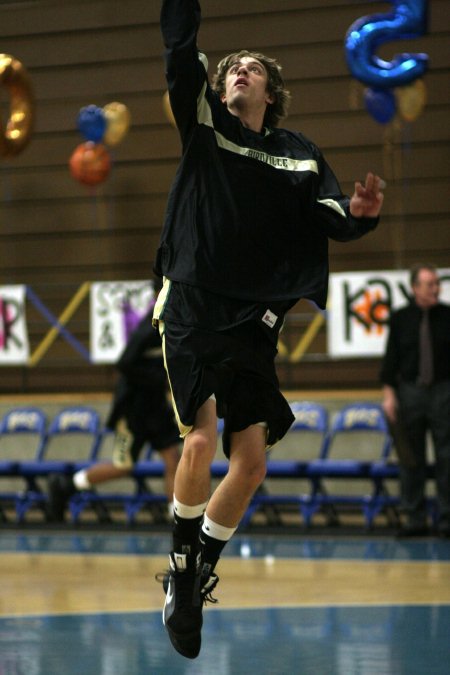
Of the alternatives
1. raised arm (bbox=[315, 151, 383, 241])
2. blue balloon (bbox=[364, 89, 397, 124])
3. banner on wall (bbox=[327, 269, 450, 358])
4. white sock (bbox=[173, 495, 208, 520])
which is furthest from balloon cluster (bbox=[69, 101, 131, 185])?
white sock (bbox=[173, 495, 208, 520])

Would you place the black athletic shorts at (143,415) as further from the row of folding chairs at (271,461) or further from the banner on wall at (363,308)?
the banner on wall at (363,308)

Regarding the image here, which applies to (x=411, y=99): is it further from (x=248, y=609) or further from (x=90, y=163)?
(x=248, y=609)

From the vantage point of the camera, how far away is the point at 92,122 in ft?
42.1

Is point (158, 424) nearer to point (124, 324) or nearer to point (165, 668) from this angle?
point (124, 324)

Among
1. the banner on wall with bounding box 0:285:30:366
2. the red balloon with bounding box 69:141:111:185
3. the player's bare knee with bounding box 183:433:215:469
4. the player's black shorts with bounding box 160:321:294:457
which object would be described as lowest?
the banner on wall with bounding box 0:285:30:366

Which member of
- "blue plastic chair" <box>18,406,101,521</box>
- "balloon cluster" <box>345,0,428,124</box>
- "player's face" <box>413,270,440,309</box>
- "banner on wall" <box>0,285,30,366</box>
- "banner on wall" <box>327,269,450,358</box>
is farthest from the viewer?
"banner on wall" <box>0,285,30,366</box>

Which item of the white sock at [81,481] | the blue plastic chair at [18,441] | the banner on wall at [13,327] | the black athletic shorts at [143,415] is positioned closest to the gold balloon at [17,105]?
the black athletic shorts at [143,415]

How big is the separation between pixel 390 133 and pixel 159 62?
2605 mm

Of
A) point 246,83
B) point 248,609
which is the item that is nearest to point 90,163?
point 248,609

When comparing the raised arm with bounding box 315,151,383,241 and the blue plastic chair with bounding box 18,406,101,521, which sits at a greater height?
the raised arm with bounding box 315,151,383,241

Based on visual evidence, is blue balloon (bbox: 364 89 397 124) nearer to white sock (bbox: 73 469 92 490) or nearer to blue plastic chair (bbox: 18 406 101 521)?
blue plastic chair (bbox: 18 406 101 521)

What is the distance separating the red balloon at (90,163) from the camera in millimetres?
13023

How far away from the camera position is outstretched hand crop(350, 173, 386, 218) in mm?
4902

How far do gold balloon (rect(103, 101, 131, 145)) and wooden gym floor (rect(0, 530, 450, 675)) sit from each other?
4.28 metres
